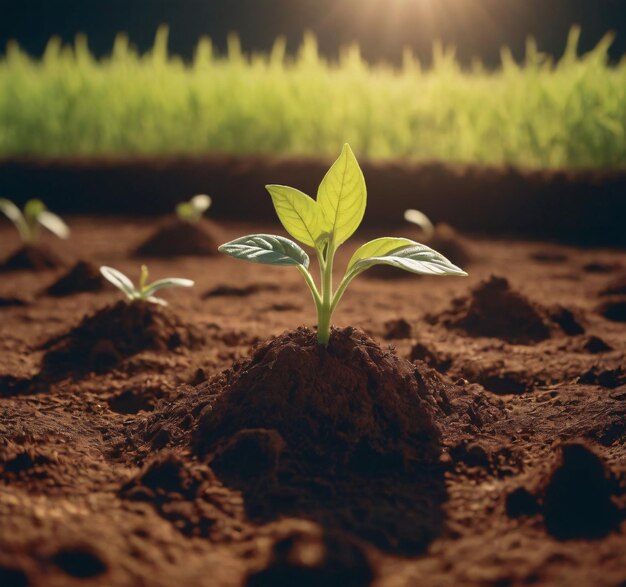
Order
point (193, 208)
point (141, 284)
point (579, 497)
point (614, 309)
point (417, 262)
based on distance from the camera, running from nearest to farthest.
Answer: point (579, 497)
point (417, 262)
point (141, 284)
point (614, 309)
point (193, 208)

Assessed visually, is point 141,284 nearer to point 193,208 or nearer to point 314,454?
point 314,454

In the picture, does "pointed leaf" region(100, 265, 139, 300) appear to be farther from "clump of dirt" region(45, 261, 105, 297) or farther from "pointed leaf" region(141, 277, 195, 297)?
"clump of dirt" region(45, 261, 105, 297)

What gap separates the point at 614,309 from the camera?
3.14 meters

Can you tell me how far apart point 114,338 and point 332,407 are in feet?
3.77

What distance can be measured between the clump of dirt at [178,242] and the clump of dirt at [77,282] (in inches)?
27.2

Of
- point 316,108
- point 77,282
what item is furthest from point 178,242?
point 316,108

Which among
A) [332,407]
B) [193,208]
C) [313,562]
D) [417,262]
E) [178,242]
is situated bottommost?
[313,562]

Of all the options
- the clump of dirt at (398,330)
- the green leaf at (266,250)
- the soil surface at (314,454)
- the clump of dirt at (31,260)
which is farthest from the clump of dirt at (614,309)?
the clump of dirt at (31,260)

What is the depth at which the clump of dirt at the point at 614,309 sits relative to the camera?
3.11m

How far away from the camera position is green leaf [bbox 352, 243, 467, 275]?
5.40 ft

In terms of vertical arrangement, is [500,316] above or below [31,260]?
below

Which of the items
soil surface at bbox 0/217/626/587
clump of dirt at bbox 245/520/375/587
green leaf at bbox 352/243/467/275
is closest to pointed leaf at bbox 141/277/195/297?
soil surface at bbox 0/217/626/587

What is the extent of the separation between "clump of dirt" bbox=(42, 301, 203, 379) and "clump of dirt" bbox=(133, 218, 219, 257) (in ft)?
4.84

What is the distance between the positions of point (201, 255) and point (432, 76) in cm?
239
